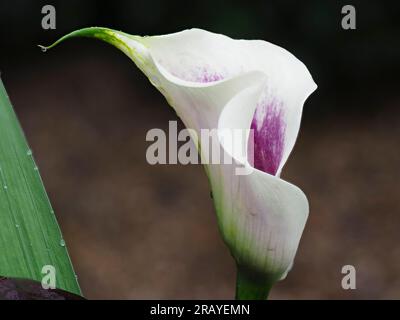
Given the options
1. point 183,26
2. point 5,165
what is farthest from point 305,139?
point 5,165

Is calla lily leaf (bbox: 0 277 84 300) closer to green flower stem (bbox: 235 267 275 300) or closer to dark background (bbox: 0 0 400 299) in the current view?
green flower stem (bbox: 235 267 275 300)

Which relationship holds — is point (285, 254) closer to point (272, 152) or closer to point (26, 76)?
point (272, 152)

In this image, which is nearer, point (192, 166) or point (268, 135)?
point (268, 135)

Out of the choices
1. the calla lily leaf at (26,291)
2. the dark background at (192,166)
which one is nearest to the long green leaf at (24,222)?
the calla lily leaf at (26,291)

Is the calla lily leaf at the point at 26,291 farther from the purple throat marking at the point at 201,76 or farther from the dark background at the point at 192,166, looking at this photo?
the dark background at the point at 192,166

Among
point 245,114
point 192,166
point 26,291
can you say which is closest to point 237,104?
point 245,114

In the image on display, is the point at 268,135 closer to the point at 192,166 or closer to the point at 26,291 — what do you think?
the point at 26,291

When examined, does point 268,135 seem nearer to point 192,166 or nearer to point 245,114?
point 245,114
